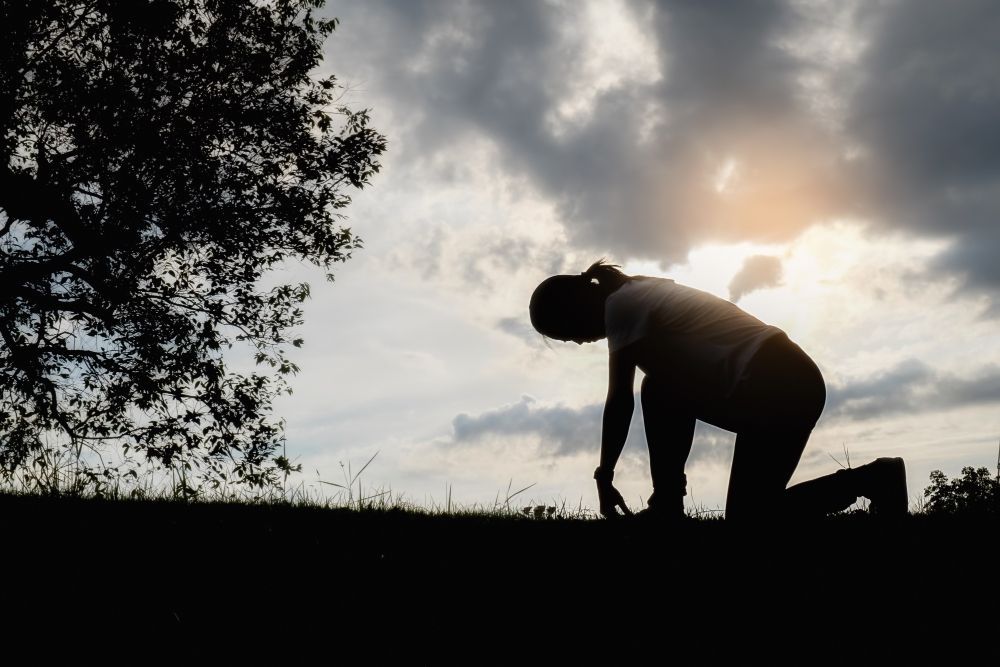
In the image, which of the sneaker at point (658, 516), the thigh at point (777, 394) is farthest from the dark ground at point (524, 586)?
the thigh at point (777, 394)

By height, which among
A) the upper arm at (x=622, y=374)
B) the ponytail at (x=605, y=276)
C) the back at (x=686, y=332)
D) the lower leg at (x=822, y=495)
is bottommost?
the lower leg at (x=822, y=495)

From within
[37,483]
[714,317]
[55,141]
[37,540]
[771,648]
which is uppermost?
[55,141]

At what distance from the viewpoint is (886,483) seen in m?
4.97

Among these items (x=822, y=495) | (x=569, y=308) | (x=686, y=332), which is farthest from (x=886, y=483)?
(x=569, y=308)

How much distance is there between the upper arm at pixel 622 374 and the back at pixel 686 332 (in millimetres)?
50

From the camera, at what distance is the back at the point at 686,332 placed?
15.0 ft

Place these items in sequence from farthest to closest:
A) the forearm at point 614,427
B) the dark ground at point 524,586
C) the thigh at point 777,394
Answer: the forearm at point 614,427 → the thigh at point 777,394 → the dark ground at point 524,586

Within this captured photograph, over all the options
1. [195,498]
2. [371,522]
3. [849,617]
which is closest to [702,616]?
[849,617]

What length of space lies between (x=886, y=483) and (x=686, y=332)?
1.69 m

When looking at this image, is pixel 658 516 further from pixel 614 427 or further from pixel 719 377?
pixel 719 377

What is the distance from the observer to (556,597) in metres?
3.67

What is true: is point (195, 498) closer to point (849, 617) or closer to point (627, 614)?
point (627, 614)

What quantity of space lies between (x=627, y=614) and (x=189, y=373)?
11.8 metres

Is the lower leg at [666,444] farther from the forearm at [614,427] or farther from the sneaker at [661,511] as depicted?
the forearm at [614,427]
